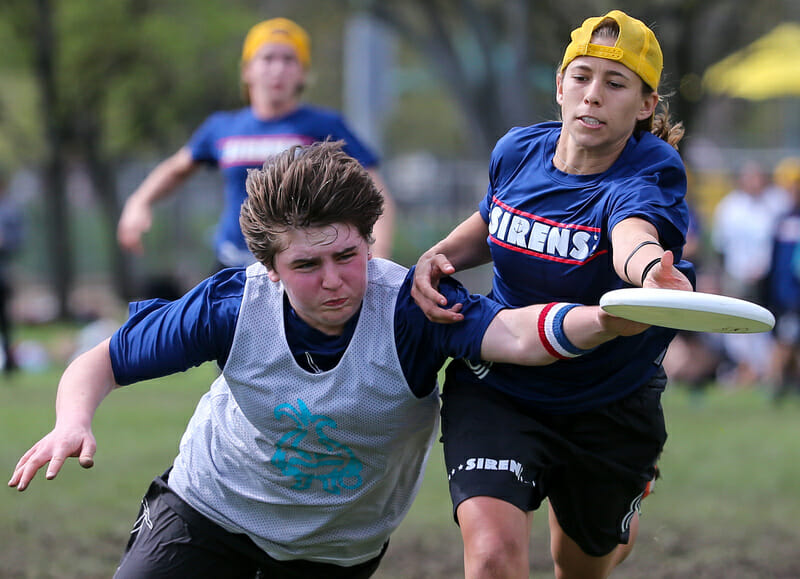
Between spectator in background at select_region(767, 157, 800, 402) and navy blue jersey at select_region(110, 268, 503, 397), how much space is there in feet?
27.3

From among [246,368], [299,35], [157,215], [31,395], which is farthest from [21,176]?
[246,368]

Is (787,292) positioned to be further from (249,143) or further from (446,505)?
(249,143)

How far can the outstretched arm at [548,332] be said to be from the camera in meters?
2.91

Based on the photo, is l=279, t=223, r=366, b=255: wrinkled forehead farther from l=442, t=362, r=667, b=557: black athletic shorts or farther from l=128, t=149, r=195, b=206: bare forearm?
l=128, t=149, r=195, b=206: bare forearm

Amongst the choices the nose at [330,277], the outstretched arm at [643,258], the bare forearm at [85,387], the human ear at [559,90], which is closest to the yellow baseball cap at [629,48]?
the human ear at [559,90]

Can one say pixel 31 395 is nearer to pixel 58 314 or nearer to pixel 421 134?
pixel 58 314

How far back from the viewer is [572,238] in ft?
10.6

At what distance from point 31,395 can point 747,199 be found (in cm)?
795

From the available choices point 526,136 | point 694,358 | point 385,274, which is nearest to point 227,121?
point 526,136

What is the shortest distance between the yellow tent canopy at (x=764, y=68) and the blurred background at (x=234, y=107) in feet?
0.09

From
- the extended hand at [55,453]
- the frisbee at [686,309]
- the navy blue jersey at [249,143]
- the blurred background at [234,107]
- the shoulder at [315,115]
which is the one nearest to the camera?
the frisbee at [686,309]

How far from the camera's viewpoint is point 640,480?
3604mm

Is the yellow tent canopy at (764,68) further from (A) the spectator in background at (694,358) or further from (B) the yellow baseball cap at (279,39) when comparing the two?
(B) the yellow baseball cap at (279,39)

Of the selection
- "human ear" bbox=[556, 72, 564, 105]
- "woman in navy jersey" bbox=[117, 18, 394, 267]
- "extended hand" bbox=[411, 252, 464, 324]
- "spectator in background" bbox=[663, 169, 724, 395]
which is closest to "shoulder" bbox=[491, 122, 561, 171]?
"human ear" bbox=[556, 72, 564, 105]
